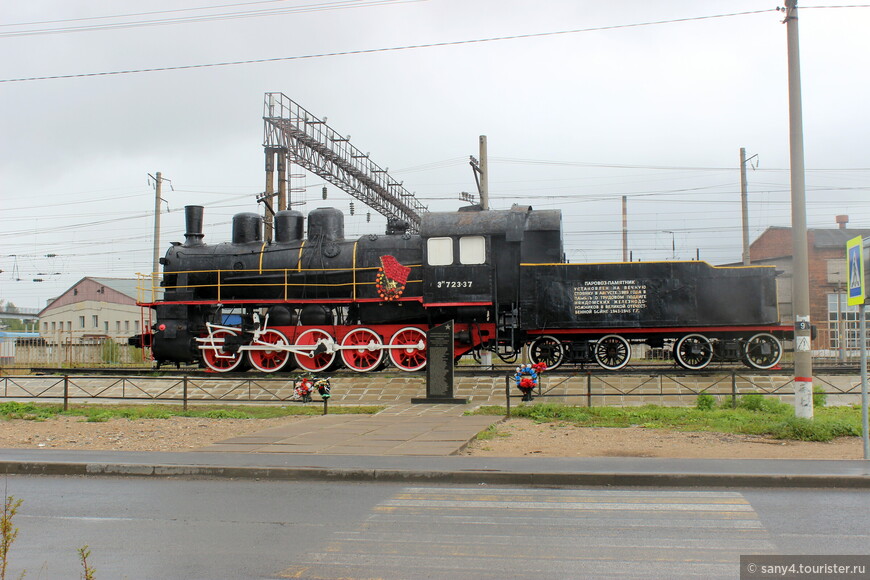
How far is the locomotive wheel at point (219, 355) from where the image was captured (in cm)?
2075

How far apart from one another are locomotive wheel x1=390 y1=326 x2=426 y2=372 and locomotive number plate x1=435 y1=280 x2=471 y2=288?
144cm

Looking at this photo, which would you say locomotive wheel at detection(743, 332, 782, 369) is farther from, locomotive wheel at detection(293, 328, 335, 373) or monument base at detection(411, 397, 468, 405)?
locomotive wheel at detection(293, 328, 335, 373)

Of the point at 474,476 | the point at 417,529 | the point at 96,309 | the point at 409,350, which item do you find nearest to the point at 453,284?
the point at 409,350

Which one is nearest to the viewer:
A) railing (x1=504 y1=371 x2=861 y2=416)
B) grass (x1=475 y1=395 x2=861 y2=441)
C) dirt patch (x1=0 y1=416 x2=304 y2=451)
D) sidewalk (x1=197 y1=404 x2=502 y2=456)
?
sidewalk (x1=197 y1=404 x2=502 y2=456)

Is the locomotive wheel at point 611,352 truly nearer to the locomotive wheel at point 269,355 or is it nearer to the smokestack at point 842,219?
the locomotive wheel at point 269,355

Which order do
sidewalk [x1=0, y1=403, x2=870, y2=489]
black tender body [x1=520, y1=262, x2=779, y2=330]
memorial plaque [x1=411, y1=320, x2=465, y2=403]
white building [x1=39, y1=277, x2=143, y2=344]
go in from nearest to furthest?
sidewalk [x1=0, y1=403, x2=870, y2=489] → memorial plaque [x1=411, y1=320, x2=465, y2=403] → black tender body [x1=520, y1=262, x2=779, y2=330] → white building [x1=39, y1=277, x2=143, y2=344]

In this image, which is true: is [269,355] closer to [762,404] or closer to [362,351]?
[362,351]

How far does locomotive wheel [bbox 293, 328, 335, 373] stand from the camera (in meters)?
20.1

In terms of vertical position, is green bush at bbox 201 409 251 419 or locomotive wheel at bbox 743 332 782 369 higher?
locomotive wheel at bbox 743 332 782 369

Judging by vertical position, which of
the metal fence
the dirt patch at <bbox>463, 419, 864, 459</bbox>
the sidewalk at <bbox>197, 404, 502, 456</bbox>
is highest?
the metal fence

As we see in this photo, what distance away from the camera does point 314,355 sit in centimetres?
2005

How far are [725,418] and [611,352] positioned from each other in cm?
592

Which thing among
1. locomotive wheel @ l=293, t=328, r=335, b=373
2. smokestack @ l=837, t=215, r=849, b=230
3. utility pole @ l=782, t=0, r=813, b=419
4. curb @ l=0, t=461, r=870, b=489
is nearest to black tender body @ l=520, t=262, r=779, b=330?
locomotive wheel @ l=293, t=328, r=335, b=373

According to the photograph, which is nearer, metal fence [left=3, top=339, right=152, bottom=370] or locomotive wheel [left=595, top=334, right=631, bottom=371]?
locomotive wheel [left=595, top=334, right=631, bottom=371]
